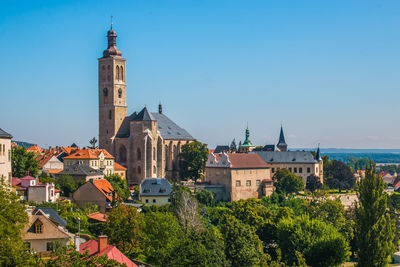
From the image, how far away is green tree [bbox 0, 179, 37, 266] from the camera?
78.0 feet

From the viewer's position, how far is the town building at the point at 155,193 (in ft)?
242

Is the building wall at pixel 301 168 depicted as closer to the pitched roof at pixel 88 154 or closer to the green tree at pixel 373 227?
the pitched roof at pixel 88 154

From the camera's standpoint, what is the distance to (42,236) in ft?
112

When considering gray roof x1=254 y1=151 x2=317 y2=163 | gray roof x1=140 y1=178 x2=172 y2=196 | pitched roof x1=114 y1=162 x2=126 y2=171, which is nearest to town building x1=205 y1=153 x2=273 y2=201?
gray roof x1=254 y1=151 x2=317 y2=163

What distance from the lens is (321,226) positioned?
52375 millimetres

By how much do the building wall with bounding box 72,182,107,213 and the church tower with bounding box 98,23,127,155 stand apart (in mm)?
29663

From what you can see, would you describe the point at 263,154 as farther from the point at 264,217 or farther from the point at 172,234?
the point at 172,234

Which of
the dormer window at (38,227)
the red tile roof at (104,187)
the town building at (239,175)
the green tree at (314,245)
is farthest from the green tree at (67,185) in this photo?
the dormer window at (38,227)

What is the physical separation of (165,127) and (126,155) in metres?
11.9

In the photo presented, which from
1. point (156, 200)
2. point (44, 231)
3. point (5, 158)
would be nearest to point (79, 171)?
point (156, 200)

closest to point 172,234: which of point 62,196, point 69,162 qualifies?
point 62,196

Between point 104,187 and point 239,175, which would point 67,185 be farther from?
point 239,175

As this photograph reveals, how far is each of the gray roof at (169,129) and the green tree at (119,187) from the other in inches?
884

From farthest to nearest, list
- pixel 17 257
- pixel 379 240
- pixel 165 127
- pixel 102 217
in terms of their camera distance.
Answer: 1. pixel 165 127
2. pixel 102 217
3. pixel 379 240
4. pixel 17 257
